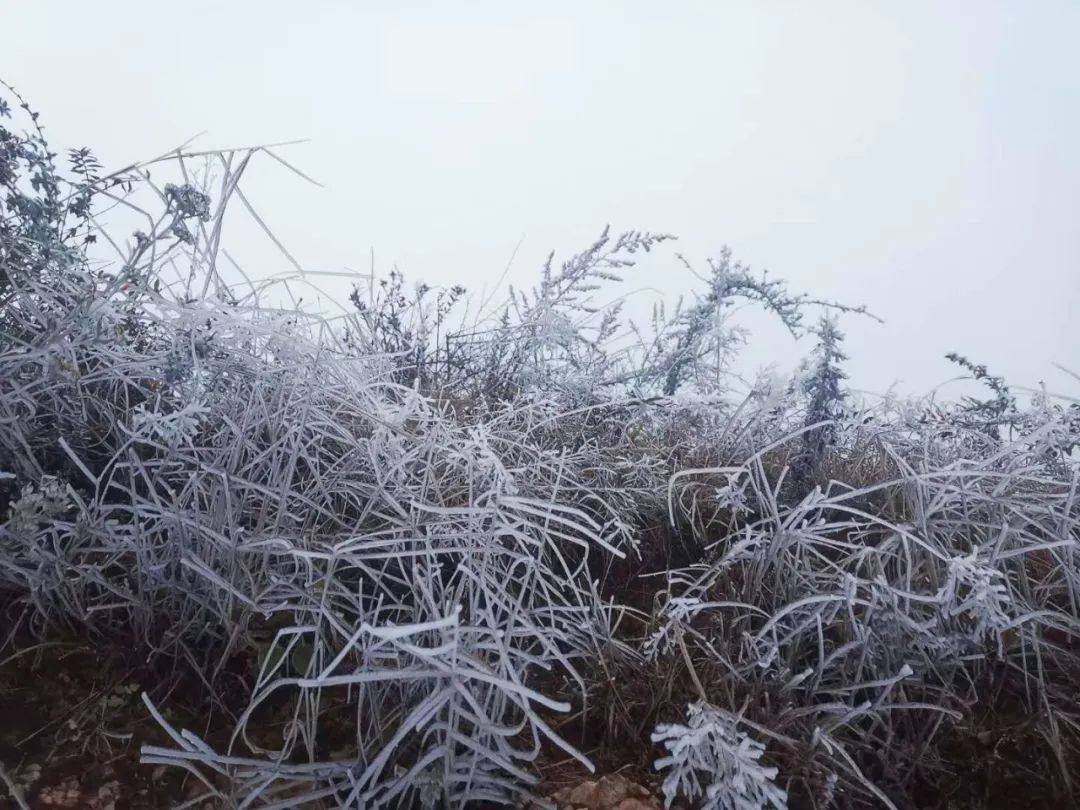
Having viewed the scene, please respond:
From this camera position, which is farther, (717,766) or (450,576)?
(450,576)

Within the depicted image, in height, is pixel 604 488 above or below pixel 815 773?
above

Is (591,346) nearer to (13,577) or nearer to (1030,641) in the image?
(1030,641)

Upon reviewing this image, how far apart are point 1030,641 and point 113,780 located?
89 centimetres

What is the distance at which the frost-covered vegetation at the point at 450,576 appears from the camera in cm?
67

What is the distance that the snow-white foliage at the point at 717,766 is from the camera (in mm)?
Answer: 600

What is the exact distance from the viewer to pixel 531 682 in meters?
0.79

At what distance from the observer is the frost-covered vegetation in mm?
670

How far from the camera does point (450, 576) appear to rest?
91 cm

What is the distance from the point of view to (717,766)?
0.65 m

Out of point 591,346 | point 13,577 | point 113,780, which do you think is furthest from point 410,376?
point 113,780

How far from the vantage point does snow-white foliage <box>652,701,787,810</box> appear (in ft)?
1.97

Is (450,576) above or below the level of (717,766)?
above

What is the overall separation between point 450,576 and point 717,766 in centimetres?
38

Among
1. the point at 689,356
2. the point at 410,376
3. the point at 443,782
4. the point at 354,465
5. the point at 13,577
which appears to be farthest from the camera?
the point at 689,356
